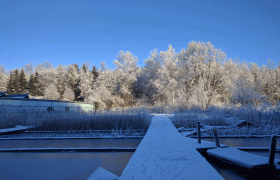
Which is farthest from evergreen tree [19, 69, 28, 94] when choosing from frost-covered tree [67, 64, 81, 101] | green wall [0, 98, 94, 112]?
green wall [0, 98, 94, 112]

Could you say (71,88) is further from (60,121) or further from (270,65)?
(270,65)

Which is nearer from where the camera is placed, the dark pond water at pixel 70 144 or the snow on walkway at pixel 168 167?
the snow on walkway at pixel 168 167

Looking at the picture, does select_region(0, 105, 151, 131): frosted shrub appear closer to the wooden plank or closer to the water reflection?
the water reflection

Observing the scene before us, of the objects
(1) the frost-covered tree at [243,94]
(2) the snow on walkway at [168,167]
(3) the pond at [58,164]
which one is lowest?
(3) the pond at [58,164]

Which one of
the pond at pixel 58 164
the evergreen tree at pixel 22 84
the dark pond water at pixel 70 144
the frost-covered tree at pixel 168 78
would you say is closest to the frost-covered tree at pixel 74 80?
the evergreen tree at pixel 22 84

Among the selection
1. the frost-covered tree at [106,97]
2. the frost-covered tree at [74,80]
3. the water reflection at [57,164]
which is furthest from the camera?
the frost-covered tree at [74,80]

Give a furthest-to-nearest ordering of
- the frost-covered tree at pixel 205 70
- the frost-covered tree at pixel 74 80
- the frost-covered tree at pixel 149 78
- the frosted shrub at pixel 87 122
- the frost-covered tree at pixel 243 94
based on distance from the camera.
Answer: the frost-covered tree at pixel 74 80, the frost-covered tree at pixel 149 78, the frost-covered tree at pixel 205 70, the frost-covered tree at pixel 243 94, the frosted shrub at pixel 87 122

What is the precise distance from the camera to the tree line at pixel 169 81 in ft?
62.8

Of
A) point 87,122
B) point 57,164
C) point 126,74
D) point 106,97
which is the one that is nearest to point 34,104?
point 87,122

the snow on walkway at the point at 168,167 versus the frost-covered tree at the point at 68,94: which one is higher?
the frost-covered tree at the point at 68,94

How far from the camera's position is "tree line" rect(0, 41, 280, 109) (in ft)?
62.8

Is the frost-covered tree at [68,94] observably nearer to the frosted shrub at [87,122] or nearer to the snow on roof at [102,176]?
the frosted shrub at [87,122]

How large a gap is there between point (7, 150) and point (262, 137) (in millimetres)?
6590

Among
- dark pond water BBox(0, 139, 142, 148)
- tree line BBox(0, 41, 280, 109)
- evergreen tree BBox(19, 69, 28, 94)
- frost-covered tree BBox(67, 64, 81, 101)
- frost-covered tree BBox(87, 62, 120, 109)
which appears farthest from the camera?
frost-covered tree BBox(67, 64, 81, 101)
